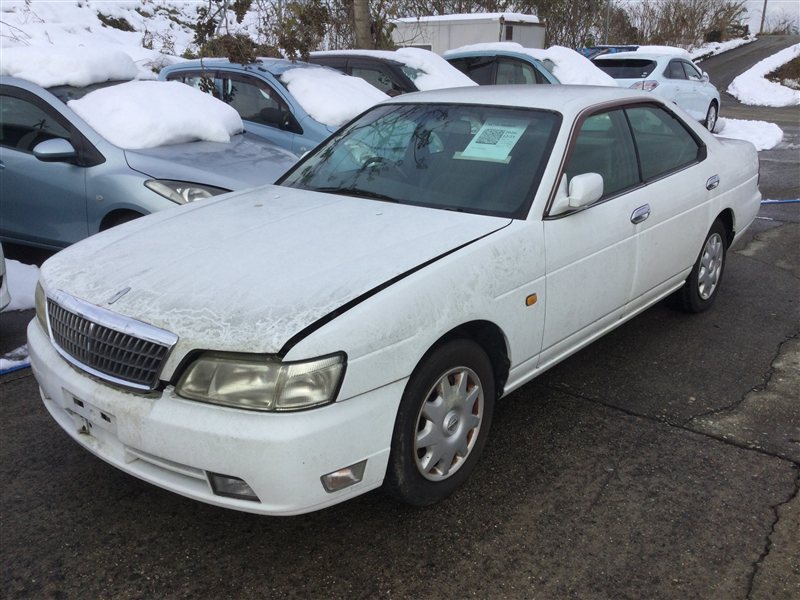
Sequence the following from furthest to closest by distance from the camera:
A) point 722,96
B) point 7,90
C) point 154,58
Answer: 1. point 722,96
2. point 154,58
3. point 7,90

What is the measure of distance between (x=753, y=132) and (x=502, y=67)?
6738 millimetres

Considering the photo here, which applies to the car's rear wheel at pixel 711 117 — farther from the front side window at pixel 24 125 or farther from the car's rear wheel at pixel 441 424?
the car's rear wheel at pixel 441 424

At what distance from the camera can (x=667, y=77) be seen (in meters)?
14.2

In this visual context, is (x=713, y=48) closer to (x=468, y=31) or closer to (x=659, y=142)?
(x=468, y=31)

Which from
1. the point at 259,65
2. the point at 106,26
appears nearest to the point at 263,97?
the point at 259,65

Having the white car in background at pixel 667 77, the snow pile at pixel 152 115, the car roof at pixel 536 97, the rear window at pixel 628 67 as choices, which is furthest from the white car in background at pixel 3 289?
the rear window at pixel 628 67

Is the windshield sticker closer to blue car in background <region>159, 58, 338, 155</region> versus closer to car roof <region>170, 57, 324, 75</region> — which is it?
blue car in background <region>159, 58, 338, 155</region>

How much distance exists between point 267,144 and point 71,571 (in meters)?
4.23

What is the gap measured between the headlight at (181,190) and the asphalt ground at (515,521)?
1620 millimetres

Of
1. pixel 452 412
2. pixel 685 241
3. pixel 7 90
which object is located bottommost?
pixel 452 412

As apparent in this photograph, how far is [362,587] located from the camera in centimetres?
254

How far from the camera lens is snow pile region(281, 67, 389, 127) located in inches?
273

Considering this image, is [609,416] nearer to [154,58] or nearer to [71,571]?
[71,571]

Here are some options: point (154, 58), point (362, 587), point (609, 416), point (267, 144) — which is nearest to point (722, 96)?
point (154, 58)
